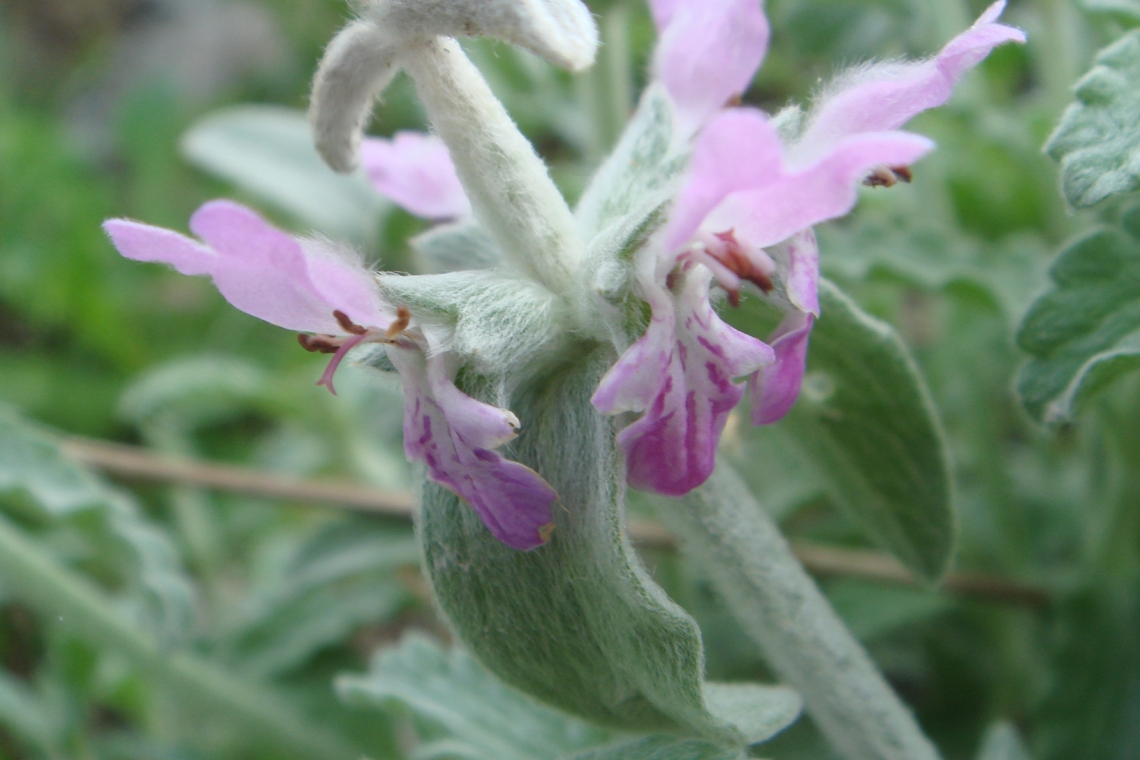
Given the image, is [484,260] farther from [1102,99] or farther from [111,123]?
[111,123]

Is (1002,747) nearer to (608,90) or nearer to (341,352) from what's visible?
(341,352)

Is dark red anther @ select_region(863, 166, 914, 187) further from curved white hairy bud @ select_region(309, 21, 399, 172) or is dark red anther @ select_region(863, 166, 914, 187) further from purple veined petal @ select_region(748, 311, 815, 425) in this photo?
curved white hairy bud @ select_region(309, 21, 399, 172)

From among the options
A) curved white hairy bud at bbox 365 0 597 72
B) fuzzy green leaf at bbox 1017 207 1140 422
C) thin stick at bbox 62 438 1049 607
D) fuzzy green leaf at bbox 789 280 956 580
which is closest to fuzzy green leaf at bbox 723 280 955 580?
fuzzy green leaf at bbox 789 280 956 580

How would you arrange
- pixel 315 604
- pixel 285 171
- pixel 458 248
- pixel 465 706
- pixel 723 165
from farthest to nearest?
pixel 285 171 → pixel 315 604 → pixel 465 706 → pixel 458 248 → pixel 723 165

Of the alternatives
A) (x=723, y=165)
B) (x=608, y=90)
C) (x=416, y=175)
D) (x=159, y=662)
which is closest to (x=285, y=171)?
(x=608, y=90)

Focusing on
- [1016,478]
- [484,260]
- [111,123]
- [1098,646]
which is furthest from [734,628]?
[111,123]
